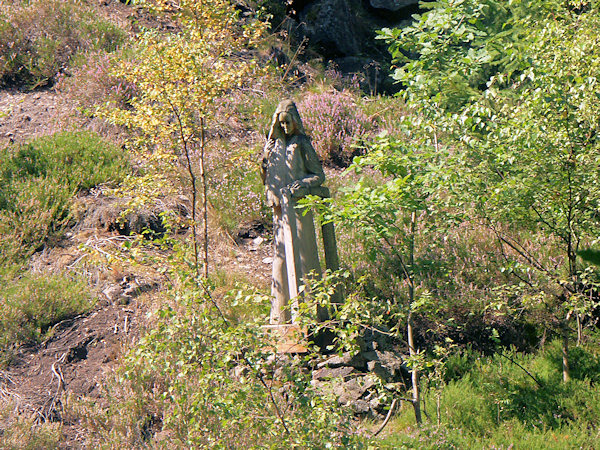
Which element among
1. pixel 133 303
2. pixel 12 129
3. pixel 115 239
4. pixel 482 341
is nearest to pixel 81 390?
pixel 133 303

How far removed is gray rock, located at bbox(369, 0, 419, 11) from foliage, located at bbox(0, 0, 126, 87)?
21.5ft

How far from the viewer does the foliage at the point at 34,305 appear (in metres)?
6.78

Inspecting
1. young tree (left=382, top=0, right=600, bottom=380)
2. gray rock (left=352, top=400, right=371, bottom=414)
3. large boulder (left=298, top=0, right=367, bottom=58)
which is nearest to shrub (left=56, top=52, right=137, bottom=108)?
large boulder (left=298, top=0, right=367, bottom=58)

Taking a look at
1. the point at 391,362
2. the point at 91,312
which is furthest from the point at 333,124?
the point at 391,362

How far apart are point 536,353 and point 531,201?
80.5 inches

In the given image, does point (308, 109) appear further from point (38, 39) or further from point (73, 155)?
point (38, 39)

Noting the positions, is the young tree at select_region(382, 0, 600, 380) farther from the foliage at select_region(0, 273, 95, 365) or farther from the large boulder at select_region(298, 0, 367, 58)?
the large boulder at select_region(298, 0, 367, 58)

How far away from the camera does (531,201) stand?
525 centimetres

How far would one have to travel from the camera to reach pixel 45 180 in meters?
8.80

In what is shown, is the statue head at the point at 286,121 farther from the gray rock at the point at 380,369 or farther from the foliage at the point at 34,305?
the foliage at the point at 34,305

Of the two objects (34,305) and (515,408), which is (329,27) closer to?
(34,305)

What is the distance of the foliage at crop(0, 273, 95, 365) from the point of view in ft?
22.2

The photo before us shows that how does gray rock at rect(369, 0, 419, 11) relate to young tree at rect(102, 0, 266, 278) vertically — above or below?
above

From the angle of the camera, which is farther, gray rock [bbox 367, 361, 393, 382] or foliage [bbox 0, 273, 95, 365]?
foliage [bbox 0, 273, 95, 365]
